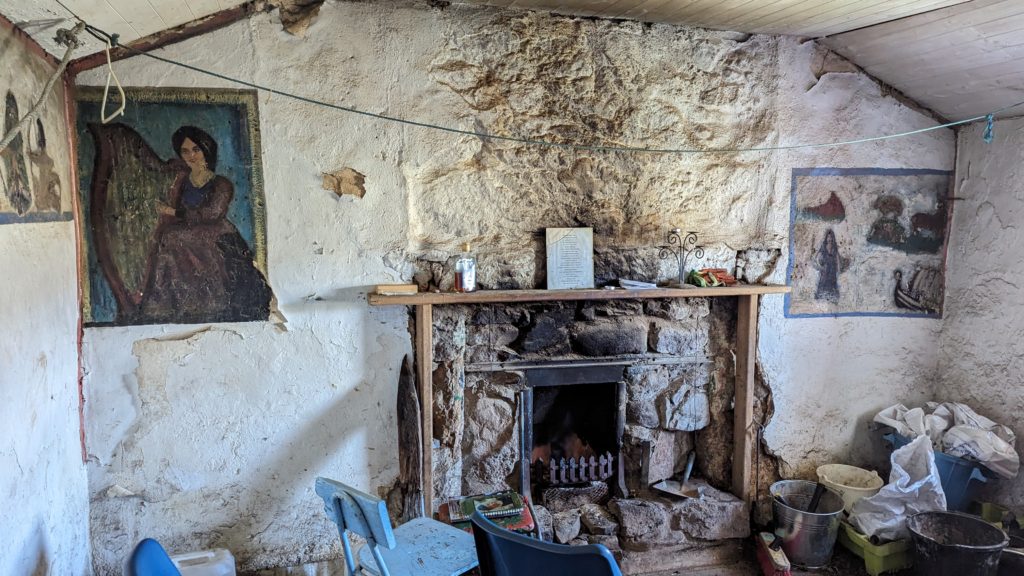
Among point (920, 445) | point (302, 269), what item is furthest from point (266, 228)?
point (920, 445)

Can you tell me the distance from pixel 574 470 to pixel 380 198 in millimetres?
1525

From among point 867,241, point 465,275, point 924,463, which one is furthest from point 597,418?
point 867,241

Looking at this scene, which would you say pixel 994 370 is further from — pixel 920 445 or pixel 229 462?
pixel 229 462

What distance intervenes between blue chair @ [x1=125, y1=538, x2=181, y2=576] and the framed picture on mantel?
169 cm

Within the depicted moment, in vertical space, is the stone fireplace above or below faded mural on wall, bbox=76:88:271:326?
below

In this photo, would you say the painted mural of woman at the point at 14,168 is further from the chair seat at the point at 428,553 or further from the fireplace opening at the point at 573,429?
the fireplace opening at the point at 573,429

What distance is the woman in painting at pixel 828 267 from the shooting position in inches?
119

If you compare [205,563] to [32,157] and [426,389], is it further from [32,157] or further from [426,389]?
[32,157]

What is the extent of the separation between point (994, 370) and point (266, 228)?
11.3ft

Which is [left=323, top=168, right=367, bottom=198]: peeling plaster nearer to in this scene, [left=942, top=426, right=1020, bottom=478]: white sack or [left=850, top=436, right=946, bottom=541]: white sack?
[left=850, top=436, right=946, bottom=541]: white sack

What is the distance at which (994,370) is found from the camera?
9.86 ft

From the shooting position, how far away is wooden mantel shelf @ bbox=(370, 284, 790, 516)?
2525 millimetres

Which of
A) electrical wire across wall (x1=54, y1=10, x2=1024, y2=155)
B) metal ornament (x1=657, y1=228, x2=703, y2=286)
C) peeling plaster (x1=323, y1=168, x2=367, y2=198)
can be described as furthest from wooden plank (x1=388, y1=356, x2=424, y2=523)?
metal ornament (x1=657, y1=228, x2=703, y2=286)

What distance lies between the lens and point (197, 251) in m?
2.37
